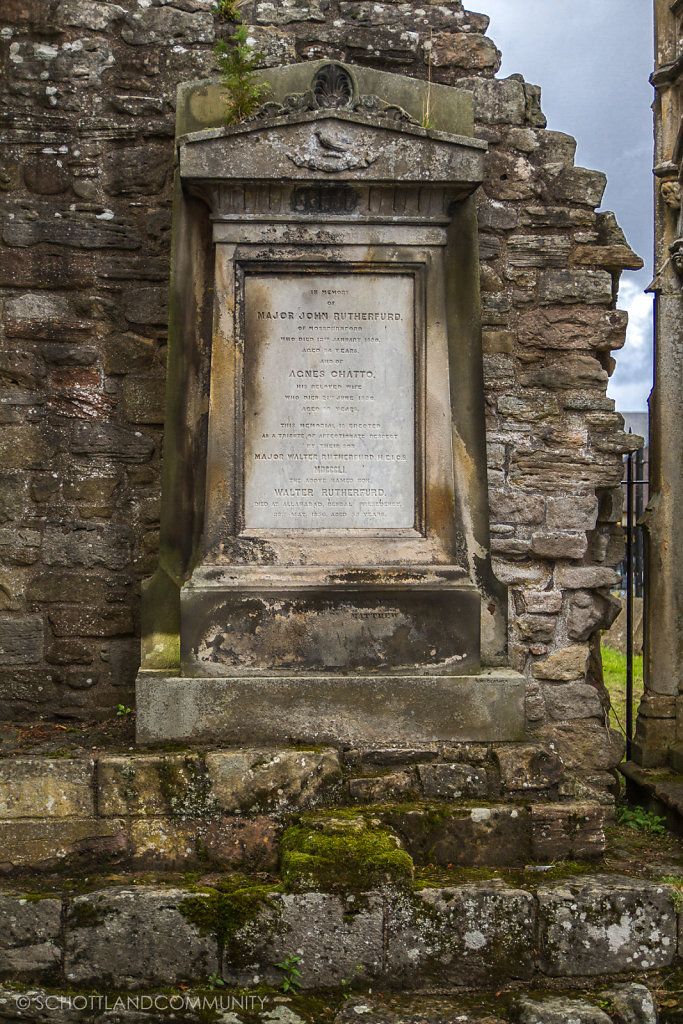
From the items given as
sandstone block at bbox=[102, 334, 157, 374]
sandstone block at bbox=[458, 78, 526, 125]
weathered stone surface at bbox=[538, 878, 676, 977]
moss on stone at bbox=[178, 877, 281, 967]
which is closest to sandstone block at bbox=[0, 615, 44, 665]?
sandstone block at bbox=[102, 334, 157, 374]

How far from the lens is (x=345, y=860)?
304 centimetres

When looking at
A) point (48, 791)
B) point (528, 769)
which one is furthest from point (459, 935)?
point (48, 791)

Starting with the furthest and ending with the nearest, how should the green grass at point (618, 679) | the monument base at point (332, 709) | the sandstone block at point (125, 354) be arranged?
the green grass at point (618, 679)
the sandstone block at point (125, 354)
the monument base at point (332, 709)

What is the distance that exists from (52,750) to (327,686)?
1.09 m

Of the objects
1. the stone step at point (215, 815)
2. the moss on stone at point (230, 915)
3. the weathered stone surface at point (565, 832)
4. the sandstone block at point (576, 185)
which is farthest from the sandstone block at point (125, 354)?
the weathered stone surface at point (565, 832)

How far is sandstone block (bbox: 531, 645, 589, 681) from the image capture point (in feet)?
16.7

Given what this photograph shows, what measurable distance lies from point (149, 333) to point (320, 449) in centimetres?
164

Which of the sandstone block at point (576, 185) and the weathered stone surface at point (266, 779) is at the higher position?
the sandstone block at point (576, 185)

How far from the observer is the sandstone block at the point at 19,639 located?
4824mm

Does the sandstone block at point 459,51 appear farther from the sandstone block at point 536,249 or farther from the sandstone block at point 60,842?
the sandstone block at point 60,842

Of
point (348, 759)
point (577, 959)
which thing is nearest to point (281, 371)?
point (348, 759)

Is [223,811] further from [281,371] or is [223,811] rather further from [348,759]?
[281,371]

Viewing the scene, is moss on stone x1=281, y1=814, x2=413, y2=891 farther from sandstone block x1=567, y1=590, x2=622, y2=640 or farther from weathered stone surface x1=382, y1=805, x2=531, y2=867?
sandstone block x1=567, y1=590, x2=622, y2=640

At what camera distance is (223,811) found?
3361mm
